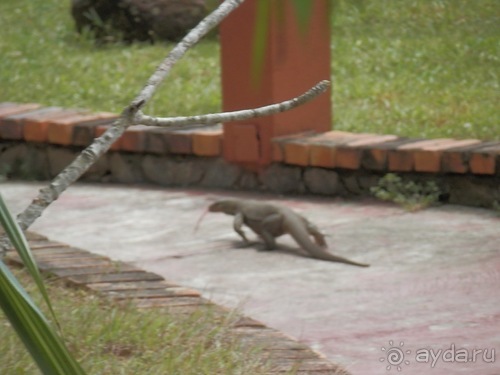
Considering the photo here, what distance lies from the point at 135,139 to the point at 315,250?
79.8 inches

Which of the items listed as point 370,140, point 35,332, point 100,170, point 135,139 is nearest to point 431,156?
point 370,140

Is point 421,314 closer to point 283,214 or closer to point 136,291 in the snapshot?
point 136,291

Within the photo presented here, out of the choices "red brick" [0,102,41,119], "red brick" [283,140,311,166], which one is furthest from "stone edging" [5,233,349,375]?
"red brick" [0,102,41,119]

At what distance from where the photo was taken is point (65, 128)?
685cm

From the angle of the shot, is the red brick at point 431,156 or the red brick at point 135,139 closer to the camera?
the red brick at point 431,156

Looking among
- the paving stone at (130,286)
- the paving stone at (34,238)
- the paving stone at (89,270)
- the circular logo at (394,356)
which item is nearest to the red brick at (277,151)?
the paving stone at (34,238)

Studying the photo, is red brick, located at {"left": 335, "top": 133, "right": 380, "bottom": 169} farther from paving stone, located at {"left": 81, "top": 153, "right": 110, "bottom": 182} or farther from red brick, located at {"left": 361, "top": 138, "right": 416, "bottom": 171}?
paving stone, located at {"left": 81, "top": 153, "right": 110, "bottom": 182}

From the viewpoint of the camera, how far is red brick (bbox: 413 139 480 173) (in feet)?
18.6

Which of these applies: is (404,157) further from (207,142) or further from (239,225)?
(207,142)

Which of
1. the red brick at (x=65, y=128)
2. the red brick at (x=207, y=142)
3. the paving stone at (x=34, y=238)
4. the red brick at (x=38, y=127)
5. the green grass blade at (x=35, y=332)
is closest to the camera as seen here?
the green grass blade at (x=35, y=332)

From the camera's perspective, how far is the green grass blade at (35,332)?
93 centimetres

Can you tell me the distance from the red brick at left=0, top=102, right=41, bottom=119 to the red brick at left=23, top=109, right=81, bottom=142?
0.77ft

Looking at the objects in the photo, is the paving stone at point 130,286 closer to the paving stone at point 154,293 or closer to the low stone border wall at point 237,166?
the paving stone at point 154,293

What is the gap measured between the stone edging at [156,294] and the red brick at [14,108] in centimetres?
263
